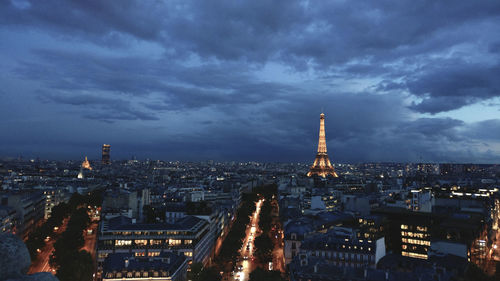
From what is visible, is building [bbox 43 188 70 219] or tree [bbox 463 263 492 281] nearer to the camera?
tree [bbox 463 263 492 281]

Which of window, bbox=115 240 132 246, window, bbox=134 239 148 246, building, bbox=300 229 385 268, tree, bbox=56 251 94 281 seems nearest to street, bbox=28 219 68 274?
tree, bbox=56 251 94 281

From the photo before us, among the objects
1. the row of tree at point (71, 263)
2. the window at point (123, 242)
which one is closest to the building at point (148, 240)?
the window at point (123, 242)

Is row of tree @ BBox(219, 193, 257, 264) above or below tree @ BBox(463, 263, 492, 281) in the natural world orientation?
below

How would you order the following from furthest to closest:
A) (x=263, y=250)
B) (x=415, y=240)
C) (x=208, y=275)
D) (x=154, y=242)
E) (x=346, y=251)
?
(x=415, y=240) → (x=263, y=250) → (x=154, y=242) → (x=346, y=251) → (x=208, y=275)

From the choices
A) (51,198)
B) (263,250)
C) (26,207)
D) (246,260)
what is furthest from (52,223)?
(263,250)

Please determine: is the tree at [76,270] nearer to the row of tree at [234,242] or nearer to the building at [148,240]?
the building at [148,240]

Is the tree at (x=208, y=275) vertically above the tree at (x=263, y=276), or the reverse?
the tree at (x=263, y=276)

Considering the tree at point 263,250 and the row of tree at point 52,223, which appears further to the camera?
the row of tree at point 52,223

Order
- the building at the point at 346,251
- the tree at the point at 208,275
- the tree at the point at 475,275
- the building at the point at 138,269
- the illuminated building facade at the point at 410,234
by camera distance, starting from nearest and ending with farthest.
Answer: the building at the point at 138,269 → the tree at the point at 208,275 → the tree at the point at 475,275 → the building at the point at 346,251 → the illuminated building facade at the point at 410,234

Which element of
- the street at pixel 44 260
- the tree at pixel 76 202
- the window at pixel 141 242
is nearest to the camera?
the window at pixel 141 242

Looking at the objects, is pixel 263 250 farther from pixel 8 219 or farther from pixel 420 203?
pixel 420 203

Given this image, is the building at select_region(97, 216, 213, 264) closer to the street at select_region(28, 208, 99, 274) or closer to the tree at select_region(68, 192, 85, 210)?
the street at select_region(28, 208, 99, 274)
